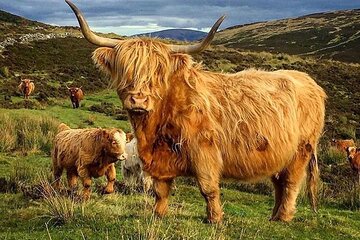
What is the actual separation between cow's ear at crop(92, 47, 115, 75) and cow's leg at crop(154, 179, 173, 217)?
138 centimetres

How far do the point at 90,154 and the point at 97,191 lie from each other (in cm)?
101

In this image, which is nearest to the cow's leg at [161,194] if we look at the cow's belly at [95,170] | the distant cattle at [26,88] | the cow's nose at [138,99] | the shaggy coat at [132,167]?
the cow's nose at [138,99]

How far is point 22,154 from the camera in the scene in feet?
43.5

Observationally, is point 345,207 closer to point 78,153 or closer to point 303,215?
point 303,215

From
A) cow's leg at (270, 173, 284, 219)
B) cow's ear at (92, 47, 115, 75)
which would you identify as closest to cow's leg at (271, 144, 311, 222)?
cow's leg at (270, 173, 284, 219)

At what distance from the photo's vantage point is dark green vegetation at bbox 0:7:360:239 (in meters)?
5.56

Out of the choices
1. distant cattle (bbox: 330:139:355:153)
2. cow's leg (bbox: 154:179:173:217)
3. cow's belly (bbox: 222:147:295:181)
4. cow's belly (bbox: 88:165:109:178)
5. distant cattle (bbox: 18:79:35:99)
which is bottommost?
distant cattle (bbox: 330:139:355:153)

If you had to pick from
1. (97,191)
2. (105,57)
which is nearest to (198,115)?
(105,57)

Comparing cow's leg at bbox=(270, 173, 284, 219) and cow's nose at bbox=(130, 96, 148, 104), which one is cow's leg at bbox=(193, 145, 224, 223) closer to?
cow's nose at bbox=(130, 96, 148, 104)

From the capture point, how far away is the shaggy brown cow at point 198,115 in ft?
18.5

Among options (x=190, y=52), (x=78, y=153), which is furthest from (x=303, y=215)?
(x=78, y=153)

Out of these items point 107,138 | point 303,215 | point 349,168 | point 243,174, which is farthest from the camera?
point 349,168

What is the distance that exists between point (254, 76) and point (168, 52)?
1406 mm

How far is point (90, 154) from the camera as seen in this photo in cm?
920
